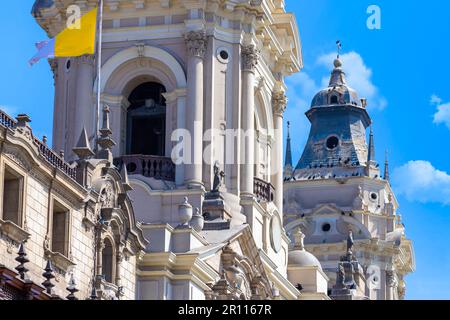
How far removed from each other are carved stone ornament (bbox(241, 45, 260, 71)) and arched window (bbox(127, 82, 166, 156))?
15.0 ft

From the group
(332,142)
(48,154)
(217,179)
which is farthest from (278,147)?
(332,142)

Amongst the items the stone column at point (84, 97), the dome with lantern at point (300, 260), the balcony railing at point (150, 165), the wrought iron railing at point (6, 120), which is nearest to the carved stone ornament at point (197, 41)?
the stone column at point (84, 97)

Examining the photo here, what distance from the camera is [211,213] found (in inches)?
3278

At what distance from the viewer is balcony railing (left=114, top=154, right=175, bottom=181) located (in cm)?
8662

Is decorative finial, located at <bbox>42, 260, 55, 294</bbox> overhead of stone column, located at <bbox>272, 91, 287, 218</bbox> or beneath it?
beneath

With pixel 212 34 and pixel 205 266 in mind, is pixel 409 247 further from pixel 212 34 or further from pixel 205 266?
pixel 205 266

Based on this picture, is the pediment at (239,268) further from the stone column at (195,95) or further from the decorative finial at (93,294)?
the decorative finial at (93,294)

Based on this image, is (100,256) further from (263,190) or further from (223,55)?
(263,190)

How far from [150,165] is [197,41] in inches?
266

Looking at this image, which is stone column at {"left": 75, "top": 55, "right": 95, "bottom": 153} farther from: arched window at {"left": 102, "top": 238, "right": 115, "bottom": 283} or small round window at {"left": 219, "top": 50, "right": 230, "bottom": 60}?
arched window at {"left": 102, "top": 238, "right": 115, "bottom": 283}

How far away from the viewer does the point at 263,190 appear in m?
91.4

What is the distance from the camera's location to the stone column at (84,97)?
88750 millimetres

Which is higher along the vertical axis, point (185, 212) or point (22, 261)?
point (185, 212)

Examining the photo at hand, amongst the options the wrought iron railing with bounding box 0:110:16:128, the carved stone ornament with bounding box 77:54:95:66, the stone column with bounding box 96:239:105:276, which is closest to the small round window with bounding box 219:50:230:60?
the carved stone ornament with bounding box 77:54:95:66
